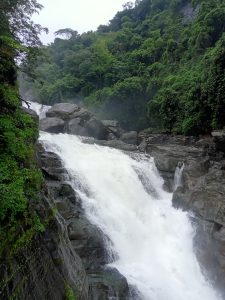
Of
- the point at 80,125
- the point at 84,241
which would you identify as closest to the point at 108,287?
the point at 84,241

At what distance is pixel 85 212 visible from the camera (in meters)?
15.6

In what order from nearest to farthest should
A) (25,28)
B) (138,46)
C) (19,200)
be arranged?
(19,200) < (25,28) < (138,46)

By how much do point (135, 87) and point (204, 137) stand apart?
15.0 meters

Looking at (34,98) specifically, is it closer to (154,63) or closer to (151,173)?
(154,63)

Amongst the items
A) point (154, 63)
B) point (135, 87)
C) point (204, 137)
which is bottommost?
point (204, 137)

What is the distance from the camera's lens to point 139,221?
1697cm

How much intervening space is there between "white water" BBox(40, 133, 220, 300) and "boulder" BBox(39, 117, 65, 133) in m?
7.95

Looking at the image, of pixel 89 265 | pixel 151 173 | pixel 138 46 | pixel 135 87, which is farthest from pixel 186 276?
pixel 138 46

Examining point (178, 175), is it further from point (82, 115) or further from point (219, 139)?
point (82, 115)

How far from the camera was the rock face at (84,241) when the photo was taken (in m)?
11.3

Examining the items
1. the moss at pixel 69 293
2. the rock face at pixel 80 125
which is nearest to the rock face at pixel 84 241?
the moss at pixel 69 293

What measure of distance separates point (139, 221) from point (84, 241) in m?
4.25

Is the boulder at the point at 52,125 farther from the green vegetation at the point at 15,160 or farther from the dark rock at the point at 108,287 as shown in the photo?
the dark rock at the point at 108,287

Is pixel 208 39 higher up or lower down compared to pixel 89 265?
higher up
